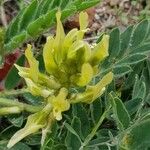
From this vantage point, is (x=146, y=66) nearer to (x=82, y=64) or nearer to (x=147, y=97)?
(x=147, y=97)

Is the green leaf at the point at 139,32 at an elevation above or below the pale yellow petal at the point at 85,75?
below

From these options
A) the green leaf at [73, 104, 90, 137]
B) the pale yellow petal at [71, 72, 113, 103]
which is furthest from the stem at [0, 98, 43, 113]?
the pale yellow petal at [71, 72, 113, 103]

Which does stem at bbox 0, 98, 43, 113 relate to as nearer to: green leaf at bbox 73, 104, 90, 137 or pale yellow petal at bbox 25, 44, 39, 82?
green leaf at bbox 73, 104, 90, 137

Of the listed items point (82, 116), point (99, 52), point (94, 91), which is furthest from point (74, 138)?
point (99, 52)

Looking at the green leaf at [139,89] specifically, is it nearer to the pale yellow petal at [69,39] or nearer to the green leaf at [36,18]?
the green leaf at [36,18]

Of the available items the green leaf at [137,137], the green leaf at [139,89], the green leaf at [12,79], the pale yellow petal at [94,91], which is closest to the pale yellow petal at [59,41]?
the pale yellow petal at [94,91]

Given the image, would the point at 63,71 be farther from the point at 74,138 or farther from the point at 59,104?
the point at 74,138

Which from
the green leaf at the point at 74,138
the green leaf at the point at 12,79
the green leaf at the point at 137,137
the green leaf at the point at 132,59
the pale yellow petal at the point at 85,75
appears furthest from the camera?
the green leaf at the point at 12,79
